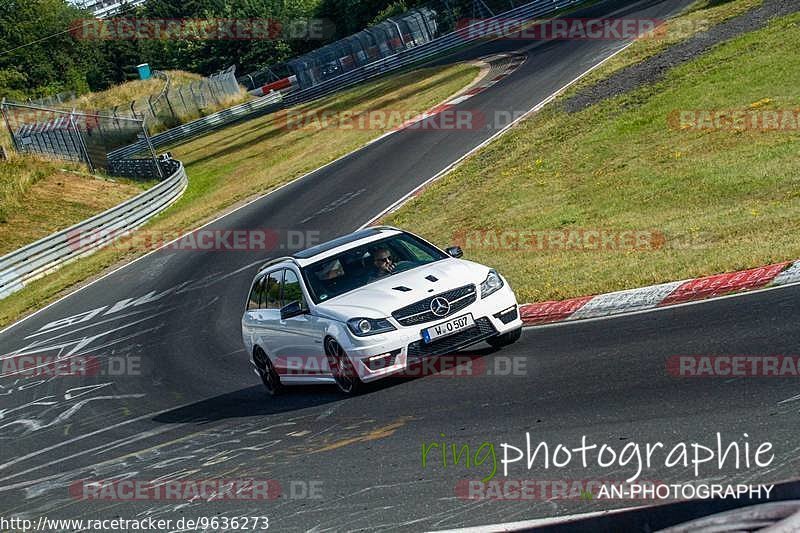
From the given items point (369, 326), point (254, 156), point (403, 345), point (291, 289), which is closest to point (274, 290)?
point (291, 289)

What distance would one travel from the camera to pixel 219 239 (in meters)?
28.7

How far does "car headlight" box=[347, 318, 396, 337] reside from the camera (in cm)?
1067

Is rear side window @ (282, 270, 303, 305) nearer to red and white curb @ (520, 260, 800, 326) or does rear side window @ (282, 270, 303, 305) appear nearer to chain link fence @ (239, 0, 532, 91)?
red and white curb @ (520, 260, 800, 326)

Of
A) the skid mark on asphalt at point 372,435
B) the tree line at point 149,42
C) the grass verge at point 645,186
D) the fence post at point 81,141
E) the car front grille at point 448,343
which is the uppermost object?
the tree line at point 149,42

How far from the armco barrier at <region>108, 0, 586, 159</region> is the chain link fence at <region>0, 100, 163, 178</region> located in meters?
5.64

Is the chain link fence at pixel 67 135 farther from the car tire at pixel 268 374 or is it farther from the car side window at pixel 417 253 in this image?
the car side window at pixel 417 253

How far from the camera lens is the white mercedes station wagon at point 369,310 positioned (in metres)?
10.7

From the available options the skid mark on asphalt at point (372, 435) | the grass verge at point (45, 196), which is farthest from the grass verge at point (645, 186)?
the grass verge at point (45, 196)

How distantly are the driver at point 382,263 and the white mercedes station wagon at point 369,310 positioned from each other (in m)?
0.01

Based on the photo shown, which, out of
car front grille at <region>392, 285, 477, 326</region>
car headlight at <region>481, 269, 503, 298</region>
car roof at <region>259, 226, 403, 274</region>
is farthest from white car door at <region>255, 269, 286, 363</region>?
car headlight at <region>481, 269, 503, 298</region>

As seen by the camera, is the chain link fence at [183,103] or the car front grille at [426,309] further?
the chain link fence at [183,103]

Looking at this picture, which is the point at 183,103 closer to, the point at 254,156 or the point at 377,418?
the point at 254,156

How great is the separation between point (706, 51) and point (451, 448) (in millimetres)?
21731

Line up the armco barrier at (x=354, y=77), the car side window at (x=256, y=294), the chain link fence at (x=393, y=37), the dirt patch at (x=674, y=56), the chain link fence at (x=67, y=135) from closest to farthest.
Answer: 1. the car side window at (x=256, y=294)
2. the dirt patch at (x=674, y=56)
3. the chain link fence at (x=67, y=135)
4. the armco barrier at (x=354, y=77)
5. the chain link fence at (x=393, y=37)
